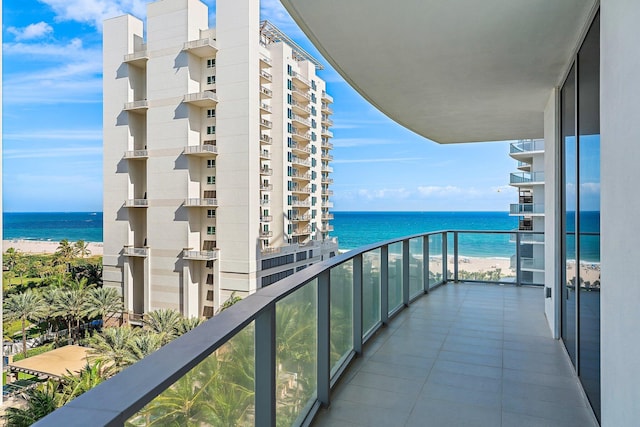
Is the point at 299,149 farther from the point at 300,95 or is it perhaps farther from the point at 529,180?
the point at 529,180

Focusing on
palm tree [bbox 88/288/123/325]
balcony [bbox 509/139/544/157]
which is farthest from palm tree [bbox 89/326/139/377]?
balcony [bbox 509/139/544/157]

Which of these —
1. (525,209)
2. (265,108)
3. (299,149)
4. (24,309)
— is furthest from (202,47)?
(525,209)

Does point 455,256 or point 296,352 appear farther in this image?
point 455,256

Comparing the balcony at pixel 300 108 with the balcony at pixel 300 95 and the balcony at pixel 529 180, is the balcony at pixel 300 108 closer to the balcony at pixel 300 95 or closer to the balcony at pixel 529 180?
the balcony at pixel 300 95

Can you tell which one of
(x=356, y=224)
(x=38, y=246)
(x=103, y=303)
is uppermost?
(x=356, y=224)

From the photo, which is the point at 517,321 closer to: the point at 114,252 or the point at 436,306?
the point at 436,306

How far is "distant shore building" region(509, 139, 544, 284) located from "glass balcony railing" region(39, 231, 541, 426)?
3.10 meters

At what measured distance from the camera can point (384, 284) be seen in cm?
457

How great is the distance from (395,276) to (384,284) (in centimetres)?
57

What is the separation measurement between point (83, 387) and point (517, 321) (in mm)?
13261

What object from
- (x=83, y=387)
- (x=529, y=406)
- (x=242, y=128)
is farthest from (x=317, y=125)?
(x=529, y=406)

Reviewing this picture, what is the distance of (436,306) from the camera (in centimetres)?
→ 564

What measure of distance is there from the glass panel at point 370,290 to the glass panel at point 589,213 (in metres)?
1.75

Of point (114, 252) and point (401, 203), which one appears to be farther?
point (401, 203)
